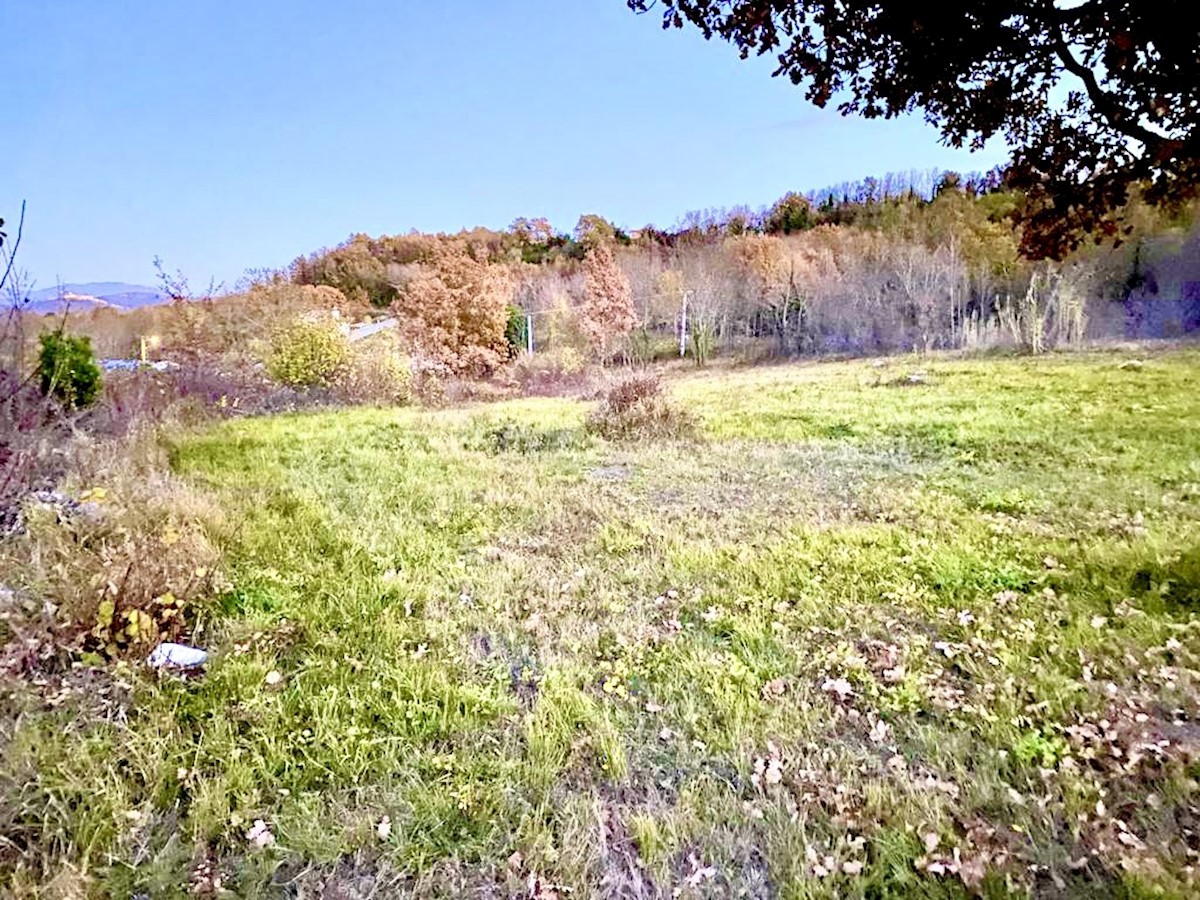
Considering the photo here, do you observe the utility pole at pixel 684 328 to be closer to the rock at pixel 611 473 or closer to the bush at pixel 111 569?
the rock at pixel 611 473

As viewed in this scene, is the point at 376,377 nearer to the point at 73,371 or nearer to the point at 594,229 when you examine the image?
the point at 73,371

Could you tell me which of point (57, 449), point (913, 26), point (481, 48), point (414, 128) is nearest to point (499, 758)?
point (913, 26)

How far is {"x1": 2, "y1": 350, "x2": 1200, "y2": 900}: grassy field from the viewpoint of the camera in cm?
184

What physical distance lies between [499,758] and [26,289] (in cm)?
408

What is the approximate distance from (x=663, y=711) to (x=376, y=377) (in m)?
12.7

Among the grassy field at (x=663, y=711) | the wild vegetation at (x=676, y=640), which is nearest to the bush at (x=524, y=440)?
the wild vegetation at (x=676, y=640)

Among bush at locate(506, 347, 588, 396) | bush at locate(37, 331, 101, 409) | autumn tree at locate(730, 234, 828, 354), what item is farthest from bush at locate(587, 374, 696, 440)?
autumn tree at locate(730, 234, 828, 354)

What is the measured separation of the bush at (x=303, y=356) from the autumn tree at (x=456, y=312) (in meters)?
3.06

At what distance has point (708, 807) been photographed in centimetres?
205

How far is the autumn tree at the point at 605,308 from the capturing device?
23.1 meters

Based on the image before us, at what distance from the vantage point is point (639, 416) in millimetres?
9086

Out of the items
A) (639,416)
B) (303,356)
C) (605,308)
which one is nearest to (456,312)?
(303,356)

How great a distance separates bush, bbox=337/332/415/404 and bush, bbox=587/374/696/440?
602 centimetres

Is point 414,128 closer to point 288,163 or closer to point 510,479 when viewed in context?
point 288,163
